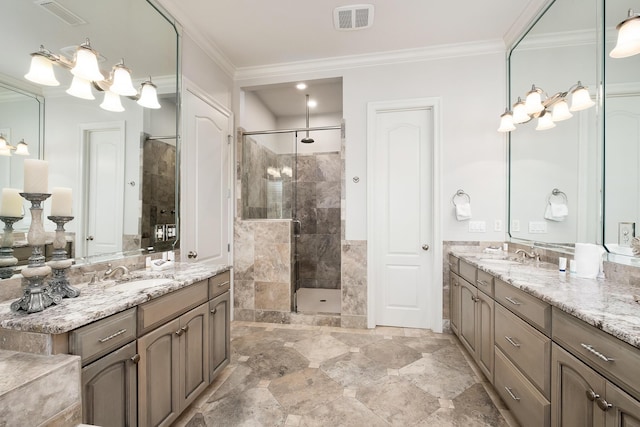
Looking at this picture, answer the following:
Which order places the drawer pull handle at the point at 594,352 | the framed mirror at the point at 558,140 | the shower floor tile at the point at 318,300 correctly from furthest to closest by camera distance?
the shower floor tile at the point at 318,300 < the framed mirror at the point at 558,140 < the drawer pull handle at the point at 594,352

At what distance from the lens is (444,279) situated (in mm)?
2943

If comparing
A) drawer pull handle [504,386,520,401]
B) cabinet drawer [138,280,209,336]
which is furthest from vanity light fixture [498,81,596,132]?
cabinet drawer [138,280,209,336]

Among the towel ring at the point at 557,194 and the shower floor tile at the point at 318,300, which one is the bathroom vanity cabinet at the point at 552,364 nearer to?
the towel ring at the point at 557,194

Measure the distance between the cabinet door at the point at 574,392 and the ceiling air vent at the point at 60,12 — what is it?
9.73 feet

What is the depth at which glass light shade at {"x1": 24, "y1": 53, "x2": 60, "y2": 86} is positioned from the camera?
1.35 meters

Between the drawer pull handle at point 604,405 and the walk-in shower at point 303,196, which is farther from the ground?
the walk-in shower at point 303,196

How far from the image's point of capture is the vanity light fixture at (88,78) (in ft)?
4.56

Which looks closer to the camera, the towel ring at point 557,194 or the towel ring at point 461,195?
the towel ring at point 557,194

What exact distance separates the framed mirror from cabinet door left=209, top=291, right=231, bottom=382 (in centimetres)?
256

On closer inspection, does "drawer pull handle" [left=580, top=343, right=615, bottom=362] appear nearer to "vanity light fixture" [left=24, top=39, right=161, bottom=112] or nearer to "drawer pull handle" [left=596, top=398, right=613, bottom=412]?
"drawer pull handle" [left=596, top=398, right=613, bottom=412]

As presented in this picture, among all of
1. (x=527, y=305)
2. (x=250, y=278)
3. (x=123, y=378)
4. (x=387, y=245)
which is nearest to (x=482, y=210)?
(x=387, y=245)

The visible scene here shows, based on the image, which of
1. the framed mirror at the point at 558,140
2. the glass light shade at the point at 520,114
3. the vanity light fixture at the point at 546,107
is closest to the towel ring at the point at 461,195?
the framed mirror at the point at 558,140

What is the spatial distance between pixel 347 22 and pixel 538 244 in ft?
8.38

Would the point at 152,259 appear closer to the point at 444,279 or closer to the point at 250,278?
the point at 250,278
